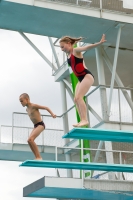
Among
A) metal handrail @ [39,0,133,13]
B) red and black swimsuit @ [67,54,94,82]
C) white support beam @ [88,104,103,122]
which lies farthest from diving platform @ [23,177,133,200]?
red and black swimsuit @ [67,54,94,82]

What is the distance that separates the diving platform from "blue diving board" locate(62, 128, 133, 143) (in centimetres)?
615

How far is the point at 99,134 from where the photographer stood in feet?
49.1

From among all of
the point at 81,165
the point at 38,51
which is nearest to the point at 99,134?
the point at 81,165

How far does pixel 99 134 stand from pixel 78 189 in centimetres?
722

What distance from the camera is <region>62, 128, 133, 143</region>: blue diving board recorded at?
46.2 feet

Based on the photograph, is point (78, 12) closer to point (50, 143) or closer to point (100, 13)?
point (100, 13)

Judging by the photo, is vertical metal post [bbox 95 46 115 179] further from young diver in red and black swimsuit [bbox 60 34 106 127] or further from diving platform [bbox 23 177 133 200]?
young diver in red and black swimsuit [bbox 60 34 106 127]

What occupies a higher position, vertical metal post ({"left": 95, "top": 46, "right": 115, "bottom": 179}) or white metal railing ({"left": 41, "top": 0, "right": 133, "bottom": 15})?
white metal railing ({"left": 41, "top": 0, "right": 133, "bottom": 15})

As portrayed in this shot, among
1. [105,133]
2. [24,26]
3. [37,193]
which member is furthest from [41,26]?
[105,133]

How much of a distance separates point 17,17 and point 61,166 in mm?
7329

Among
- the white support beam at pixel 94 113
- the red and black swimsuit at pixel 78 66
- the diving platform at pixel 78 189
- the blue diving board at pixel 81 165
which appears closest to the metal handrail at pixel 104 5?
the white support beam at pixel 94 113

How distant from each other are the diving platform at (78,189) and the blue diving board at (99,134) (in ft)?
20.2


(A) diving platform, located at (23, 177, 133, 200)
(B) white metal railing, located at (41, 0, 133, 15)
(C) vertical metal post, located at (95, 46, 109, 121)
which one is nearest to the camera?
(A) diving platform, located at (23, 177, 133, 200)

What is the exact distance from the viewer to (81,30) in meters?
23.7
